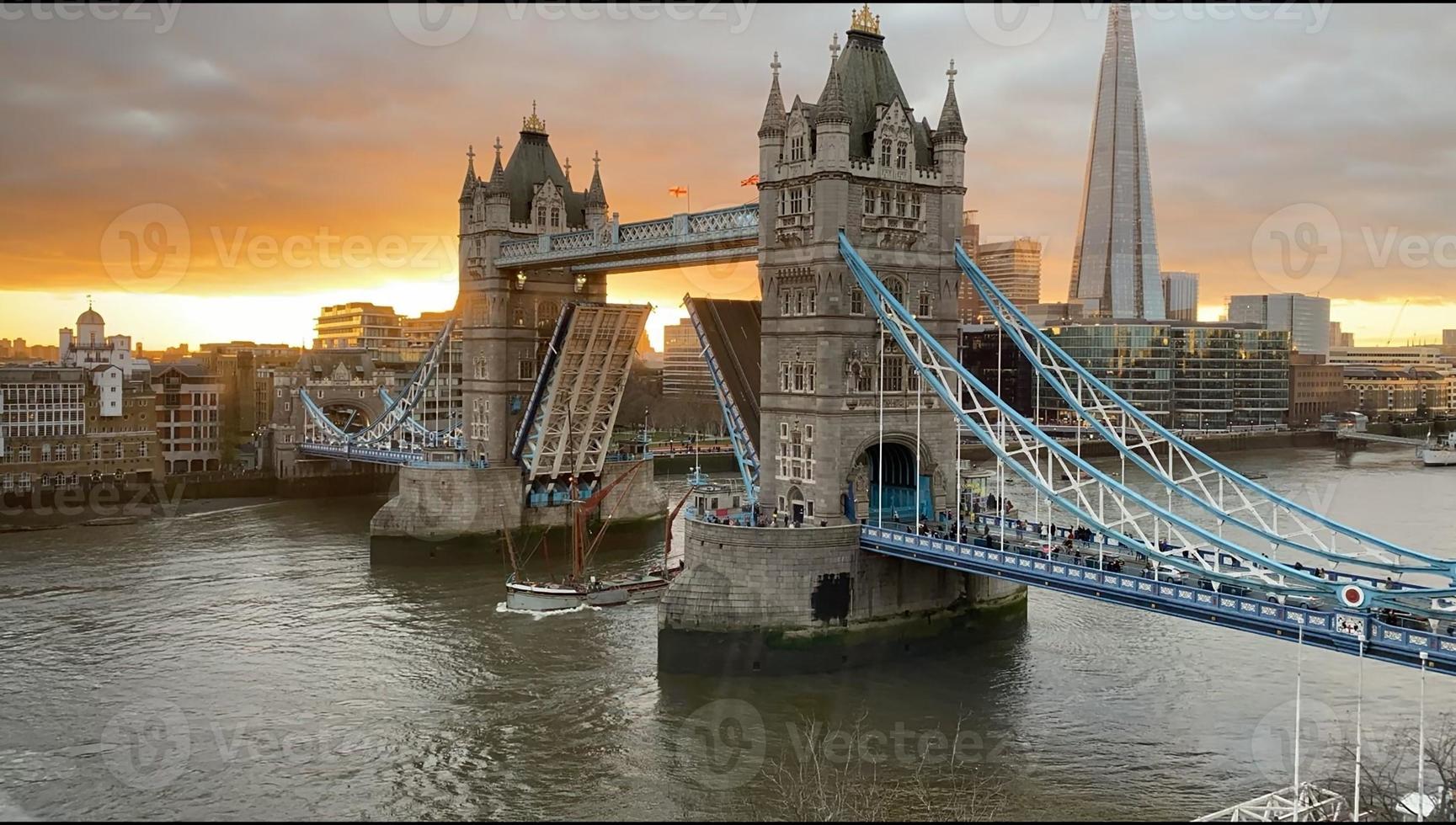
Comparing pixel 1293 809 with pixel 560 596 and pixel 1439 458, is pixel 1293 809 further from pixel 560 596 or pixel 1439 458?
pixel 1439 458

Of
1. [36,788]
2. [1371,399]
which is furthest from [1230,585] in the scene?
[1371,399]

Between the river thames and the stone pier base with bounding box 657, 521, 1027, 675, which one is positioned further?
the stone pier base with bounding box 657, 521, 1027, 675

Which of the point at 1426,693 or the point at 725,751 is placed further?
the point at 1426,693

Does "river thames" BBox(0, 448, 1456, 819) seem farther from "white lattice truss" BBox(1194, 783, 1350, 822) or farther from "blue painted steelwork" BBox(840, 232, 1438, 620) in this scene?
"blue painted steelwork" BBox(840, 232, 1438, 620)

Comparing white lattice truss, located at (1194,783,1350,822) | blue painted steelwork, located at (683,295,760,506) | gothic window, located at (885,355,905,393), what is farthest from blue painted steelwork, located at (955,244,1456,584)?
blue painted steelwork, located at (683,295,760,506)

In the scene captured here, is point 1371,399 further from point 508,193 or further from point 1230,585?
point 1230,585

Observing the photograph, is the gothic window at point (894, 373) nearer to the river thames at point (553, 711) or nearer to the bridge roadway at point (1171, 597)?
the bridge roadway at point (1171, 597)
